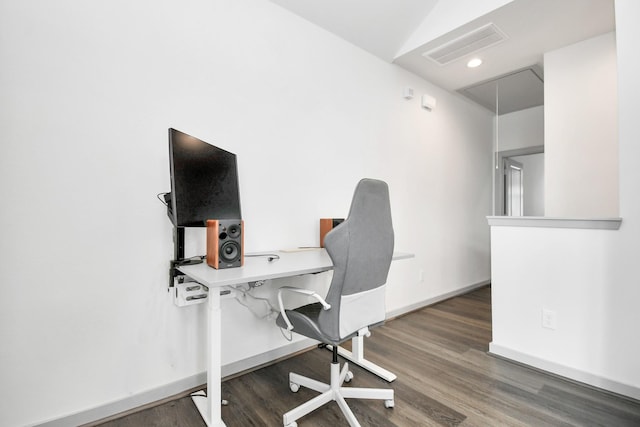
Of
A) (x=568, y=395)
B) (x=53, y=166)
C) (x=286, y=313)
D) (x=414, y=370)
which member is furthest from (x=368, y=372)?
(x=53, y=166)

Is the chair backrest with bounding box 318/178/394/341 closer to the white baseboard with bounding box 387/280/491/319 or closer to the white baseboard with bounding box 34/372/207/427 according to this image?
the white baseboard with bounding box 34/372/207/427

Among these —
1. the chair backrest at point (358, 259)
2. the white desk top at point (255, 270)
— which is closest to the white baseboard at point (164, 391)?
the white desk top at point (255, 270)

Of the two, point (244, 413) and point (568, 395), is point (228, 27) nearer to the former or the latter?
point (244, 413)

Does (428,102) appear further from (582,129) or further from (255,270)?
(255,270)

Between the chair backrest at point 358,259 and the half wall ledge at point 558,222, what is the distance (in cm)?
129

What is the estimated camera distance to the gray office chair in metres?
1.42

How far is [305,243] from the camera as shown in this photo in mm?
2480

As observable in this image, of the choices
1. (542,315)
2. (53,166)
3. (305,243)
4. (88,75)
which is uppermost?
(88,75)

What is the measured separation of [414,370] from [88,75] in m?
2.64

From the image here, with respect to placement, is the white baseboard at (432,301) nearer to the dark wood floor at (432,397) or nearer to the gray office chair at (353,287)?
the dark wood floor at (432,397)

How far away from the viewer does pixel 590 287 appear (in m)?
1.95

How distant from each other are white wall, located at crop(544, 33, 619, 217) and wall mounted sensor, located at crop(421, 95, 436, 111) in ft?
3.58

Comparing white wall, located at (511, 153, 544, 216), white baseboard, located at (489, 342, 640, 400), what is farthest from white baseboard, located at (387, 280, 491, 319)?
white wall, located at (511, 153, 544, 216)

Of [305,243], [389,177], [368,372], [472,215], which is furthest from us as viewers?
[472,215]
